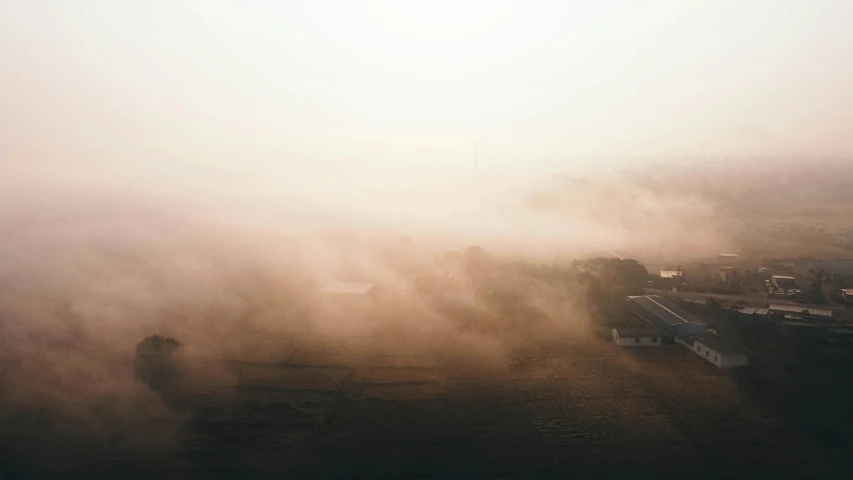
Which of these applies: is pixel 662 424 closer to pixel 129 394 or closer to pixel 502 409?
pixel 502 409

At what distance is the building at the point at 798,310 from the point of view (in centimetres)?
2523

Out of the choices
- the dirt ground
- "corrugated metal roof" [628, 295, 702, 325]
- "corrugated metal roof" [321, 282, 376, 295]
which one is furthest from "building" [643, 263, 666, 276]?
"corrugated metal roof" [321, 282, 376, 295]

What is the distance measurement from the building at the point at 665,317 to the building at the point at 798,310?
6088mm

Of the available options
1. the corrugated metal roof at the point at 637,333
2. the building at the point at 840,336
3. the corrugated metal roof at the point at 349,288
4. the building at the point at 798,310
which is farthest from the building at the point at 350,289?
the building at the point at 840,336

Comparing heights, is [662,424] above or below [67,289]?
below

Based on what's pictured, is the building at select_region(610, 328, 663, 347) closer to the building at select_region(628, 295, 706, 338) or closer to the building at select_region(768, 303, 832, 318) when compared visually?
A: the building at select_region(628, 295, 706, 338)

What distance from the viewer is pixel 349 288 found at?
29.0 meters

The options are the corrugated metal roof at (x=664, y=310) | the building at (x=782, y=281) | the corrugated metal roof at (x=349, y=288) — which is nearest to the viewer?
the corrugated metal roof at (x=664, y=310)

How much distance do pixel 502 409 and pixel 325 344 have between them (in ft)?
28.9

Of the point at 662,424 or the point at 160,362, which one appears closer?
the point at 662,424

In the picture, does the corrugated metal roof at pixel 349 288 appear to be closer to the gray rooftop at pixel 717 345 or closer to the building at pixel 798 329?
the gray rooftop at pixel 717 345

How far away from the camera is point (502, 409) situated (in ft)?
51.5

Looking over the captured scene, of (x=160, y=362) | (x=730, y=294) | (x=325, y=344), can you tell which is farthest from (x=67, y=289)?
(x=730, y=294)

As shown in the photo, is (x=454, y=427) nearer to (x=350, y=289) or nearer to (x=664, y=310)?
(x=664, y=310)
